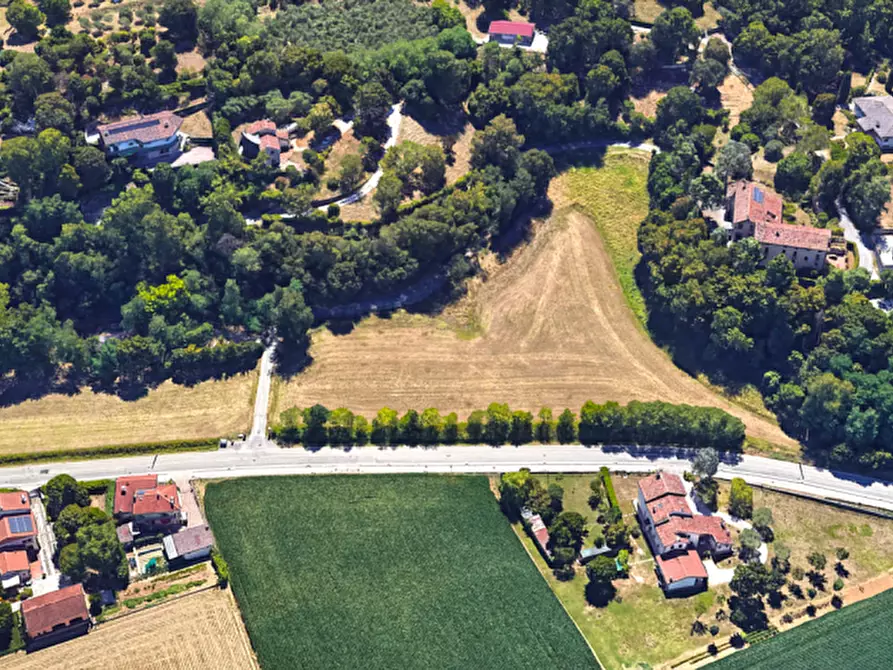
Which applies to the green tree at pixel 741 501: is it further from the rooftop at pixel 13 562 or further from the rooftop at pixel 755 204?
the rooftop at pixel 13 562

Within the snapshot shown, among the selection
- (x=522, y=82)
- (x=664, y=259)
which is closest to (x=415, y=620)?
(x=664, y=259)

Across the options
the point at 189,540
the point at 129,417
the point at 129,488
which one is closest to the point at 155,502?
the point at 129,488

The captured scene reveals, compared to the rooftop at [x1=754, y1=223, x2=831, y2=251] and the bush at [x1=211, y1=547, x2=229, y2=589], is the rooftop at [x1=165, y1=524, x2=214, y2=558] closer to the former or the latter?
the bush at [x1=211, y1=547, x2=229, y2=589]

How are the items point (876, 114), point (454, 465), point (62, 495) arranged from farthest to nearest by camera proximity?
point (876, 114) < point (454, 465) < point (62, 495)

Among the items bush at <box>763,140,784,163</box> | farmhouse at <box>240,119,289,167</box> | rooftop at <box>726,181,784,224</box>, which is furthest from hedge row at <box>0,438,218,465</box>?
bush at <box>763,140,784,163</box>

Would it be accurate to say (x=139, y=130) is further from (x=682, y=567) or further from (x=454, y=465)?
(x=682, y=567)

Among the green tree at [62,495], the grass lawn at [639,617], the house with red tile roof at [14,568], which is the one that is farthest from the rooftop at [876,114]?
the house with red tile roof at [14,568]

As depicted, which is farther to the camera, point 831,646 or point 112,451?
point 112,451

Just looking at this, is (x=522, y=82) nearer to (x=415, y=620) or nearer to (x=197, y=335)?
(x=197, y=335)
